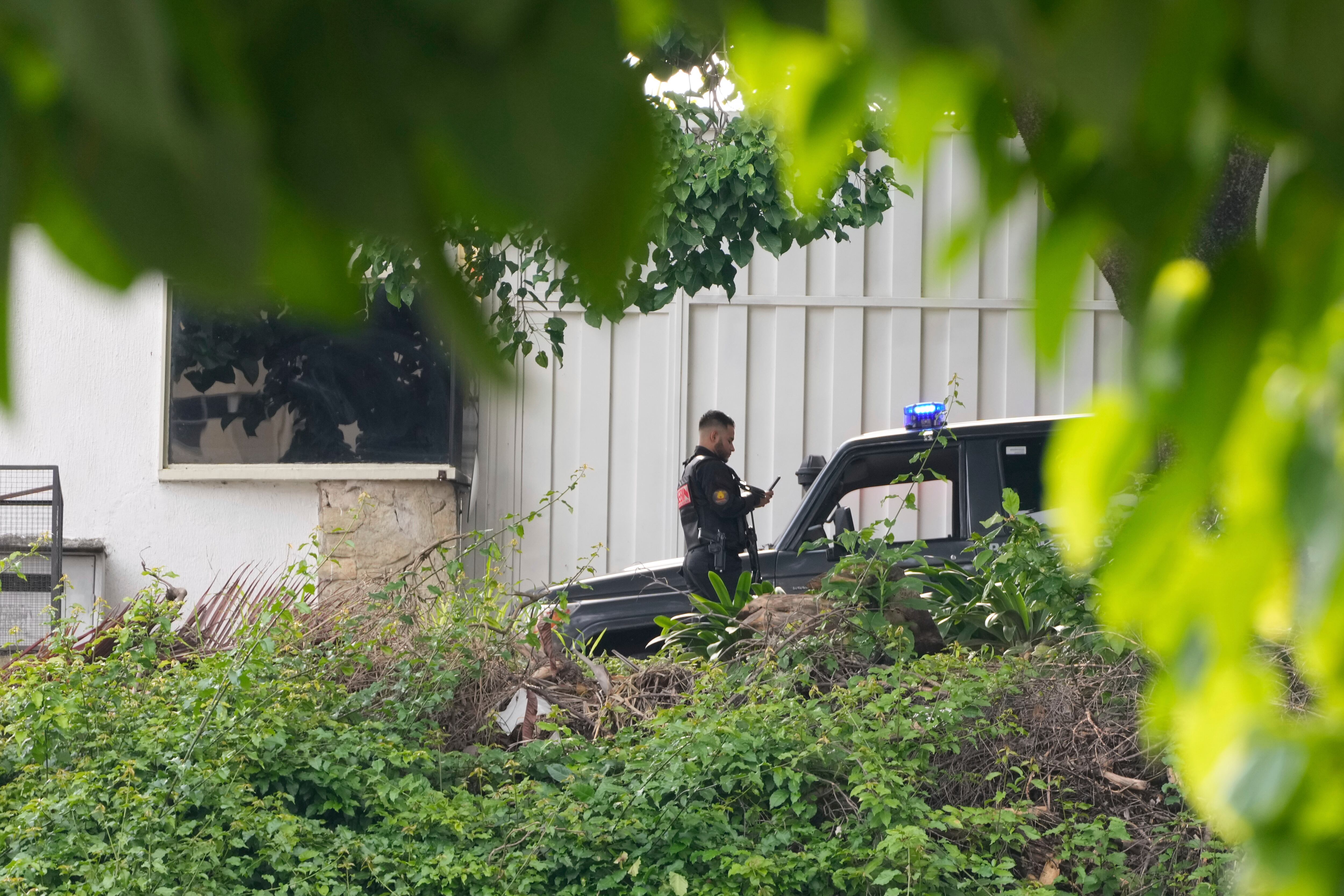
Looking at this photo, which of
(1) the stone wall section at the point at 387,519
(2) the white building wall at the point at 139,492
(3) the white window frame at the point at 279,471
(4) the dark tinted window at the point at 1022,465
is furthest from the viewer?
(2) the white building wall at the point at 139,492

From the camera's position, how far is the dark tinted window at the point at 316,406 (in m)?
9.26

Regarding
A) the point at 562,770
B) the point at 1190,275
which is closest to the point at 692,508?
the point at 562,770

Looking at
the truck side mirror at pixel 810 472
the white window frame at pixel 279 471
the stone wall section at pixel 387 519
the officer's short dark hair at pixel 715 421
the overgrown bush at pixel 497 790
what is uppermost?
the officer's short dark hair at pixel 715 421

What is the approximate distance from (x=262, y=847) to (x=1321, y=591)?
11.5 feet

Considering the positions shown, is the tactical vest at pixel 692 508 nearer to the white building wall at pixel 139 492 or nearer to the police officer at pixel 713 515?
the police officer at pixel 713 515

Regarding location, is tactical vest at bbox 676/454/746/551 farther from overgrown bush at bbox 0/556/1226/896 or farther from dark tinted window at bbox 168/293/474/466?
dark tinted window at bbox 168/293/474/466

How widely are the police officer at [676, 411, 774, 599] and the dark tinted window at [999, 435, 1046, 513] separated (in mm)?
1214

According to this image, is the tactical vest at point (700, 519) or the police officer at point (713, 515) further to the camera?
the tactical vest at point (700, 519)

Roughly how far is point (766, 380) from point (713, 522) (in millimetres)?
4502

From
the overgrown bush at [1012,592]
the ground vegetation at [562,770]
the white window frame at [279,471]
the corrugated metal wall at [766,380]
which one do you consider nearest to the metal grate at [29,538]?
the white window frame at [279,471]

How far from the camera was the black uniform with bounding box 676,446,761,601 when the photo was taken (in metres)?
6.39

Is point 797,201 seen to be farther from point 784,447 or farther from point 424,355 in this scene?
point 784,447

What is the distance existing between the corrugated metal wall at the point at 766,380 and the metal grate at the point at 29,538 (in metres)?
3.44

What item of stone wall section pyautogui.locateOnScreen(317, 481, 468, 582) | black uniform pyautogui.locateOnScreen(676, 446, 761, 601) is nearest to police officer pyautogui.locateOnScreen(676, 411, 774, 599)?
black uniform pyautogui.locateOnScreen(676, 446, 761, 601)
